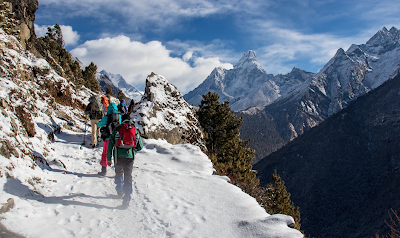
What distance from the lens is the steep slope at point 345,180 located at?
128125 millimetres

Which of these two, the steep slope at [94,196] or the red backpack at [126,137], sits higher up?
the red backpack at [126,137]

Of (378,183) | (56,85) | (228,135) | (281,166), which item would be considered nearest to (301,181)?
(281,166)

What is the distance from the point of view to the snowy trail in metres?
5.23

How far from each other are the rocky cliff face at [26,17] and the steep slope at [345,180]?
130m

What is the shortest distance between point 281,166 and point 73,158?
196 m

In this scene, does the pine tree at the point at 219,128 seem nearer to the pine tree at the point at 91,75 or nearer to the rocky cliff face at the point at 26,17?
the rocky cliff face at the point at 26,17

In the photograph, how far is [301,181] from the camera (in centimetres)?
17112

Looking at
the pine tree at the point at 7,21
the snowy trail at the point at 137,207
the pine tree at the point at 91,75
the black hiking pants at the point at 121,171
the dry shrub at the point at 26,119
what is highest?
the pine tree at the point at 91,75

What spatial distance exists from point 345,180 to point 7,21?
190m

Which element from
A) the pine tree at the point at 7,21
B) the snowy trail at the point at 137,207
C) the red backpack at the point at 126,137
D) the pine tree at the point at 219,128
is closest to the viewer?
the snowy trail at the point at 137,207

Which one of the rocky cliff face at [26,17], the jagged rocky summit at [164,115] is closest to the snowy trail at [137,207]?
the jagged rocky summit at [164,115]

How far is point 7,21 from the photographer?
16219mm

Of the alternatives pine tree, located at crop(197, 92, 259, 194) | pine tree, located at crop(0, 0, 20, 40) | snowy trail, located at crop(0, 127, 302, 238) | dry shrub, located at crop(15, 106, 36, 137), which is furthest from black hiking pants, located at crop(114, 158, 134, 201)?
pine tree, located at crop(0, 0, 20, 40)

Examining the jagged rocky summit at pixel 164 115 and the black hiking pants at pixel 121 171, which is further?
the jagged rocky summit at pixel 164 115
